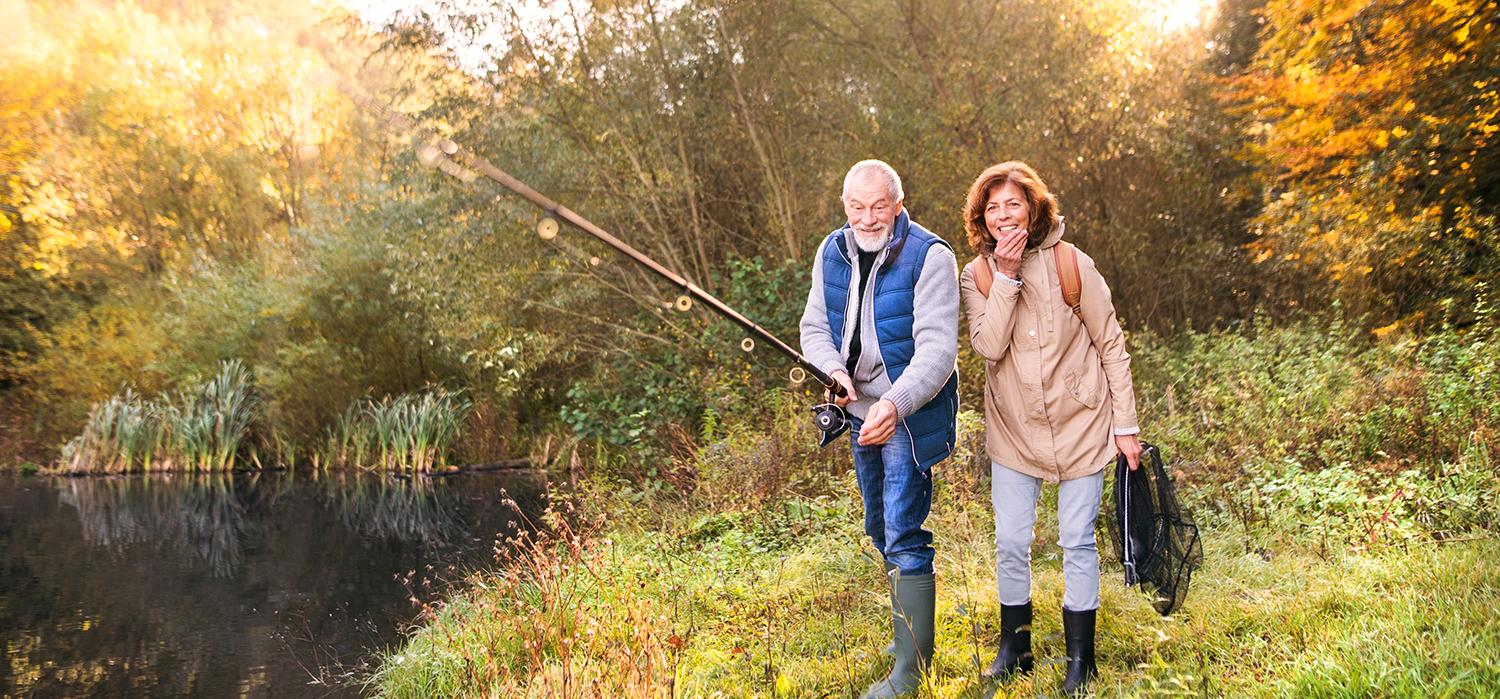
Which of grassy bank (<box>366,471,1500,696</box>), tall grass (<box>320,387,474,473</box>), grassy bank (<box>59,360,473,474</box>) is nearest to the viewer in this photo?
grassy bank (<box>366,471,1500,696</box>)

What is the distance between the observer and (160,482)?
1277cm

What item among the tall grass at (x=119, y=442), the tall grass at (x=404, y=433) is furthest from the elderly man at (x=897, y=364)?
the tall grass at (x=119, y=442)

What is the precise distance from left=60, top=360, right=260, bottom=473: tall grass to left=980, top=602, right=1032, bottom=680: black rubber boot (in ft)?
41.6

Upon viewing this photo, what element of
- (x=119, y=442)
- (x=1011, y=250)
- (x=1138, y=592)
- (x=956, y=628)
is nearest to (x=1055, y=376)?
(x=1011, y=250)

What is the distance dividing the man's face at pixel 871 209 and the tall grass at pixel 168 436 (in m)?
12.6

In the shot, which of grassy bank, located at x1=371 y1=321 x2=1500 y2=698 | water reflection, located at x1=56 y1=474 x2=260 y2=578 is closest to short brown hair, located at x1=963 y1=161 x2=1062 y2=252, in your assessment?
grassy bank, located at x1=371 y1=321 x2=1500 y2=698

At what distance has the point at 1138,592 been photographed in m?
3.93

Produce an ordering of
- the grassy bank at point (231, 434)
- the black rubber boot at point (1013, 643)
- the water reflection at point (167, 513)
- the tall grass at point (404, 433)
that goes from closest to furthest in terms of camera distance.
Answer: the black rubber boot at point (1013, 643)
the water reflection at point (167, 513)
the tall grass at point (404, 433)
the grassy bank at point (231, 434)

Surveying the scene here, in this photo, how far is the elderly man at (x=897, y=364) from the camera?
312cm

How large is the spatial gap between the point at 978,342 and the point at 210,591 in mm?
5922

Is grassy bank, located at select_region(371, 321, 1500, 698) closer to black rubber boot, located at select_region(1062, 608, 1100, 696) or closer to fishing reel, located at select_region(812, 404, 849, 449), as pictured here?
black rubber boot, located at select_region(1062, 608, 1100, 696)

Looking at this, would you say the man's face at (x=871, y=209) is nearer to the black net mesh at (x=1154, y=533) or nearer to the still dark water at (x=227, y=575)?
the black net mesh at (x=1154, y=533)

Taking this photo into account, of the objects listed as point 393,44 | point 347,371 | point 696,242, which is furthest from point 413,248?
point 347,371

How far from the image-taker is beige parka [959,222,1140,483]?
10.1ft
